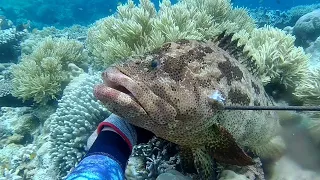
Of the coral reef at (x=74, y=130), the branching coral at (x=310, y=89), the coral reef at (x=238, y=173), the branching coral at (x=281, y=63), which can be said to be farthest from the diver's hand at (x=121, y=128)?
the branching coral at (x=310, y=89)

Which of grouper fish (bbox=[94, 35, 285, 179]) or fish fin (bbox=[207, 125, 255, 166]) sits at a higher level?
grouper fish (bbox=[94, 35, 285, 179])

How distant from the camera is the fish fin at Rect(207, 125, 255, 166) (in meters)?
2.21

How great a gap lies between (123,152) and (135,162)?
0.80 m

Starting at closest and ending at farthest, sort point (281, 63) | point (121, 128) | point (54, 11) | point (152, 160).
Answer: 1. point (121, 128)
2. point (152, 160)
3. point (281, 63)
4. point (54, 11)

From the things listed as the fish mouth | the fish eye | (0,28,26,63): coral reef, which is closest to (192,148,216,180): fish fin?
the fish mouth

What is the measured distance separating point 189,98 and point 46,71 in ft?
14.1

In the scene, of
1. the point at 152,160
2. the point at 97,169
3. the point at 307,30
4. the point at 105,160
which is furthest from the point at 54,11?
the point at 97,169

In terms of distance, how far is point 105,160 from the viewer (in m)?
2.10

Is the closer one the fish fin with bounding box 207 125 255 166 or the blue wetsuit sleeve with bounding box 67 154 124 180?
the blue wetsuit sleeve with bounding box 67 154 124 180

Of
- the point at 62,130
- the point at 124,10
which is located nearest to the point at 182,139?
the point at 62,130

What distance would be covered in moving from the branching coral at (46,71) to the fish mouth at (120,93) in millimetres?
3656

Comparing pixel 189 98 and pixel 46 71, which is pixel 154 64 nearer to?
pixel 189 98

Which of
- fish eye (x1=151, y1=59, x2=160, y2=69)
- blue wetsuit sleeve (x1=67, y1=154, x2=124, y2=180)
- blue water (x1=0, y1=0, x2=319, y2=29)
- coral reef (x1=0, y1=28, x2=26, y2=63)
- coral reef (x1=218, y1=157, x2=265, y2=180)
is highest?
blue water (x1=0, y1=0, x2=319, y2=29)

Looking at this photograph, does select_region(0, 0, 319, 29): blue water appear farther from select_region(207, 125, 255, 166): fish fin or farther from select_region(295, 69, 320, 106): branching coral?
select_region(207, 125, 255, 166): fish fin
